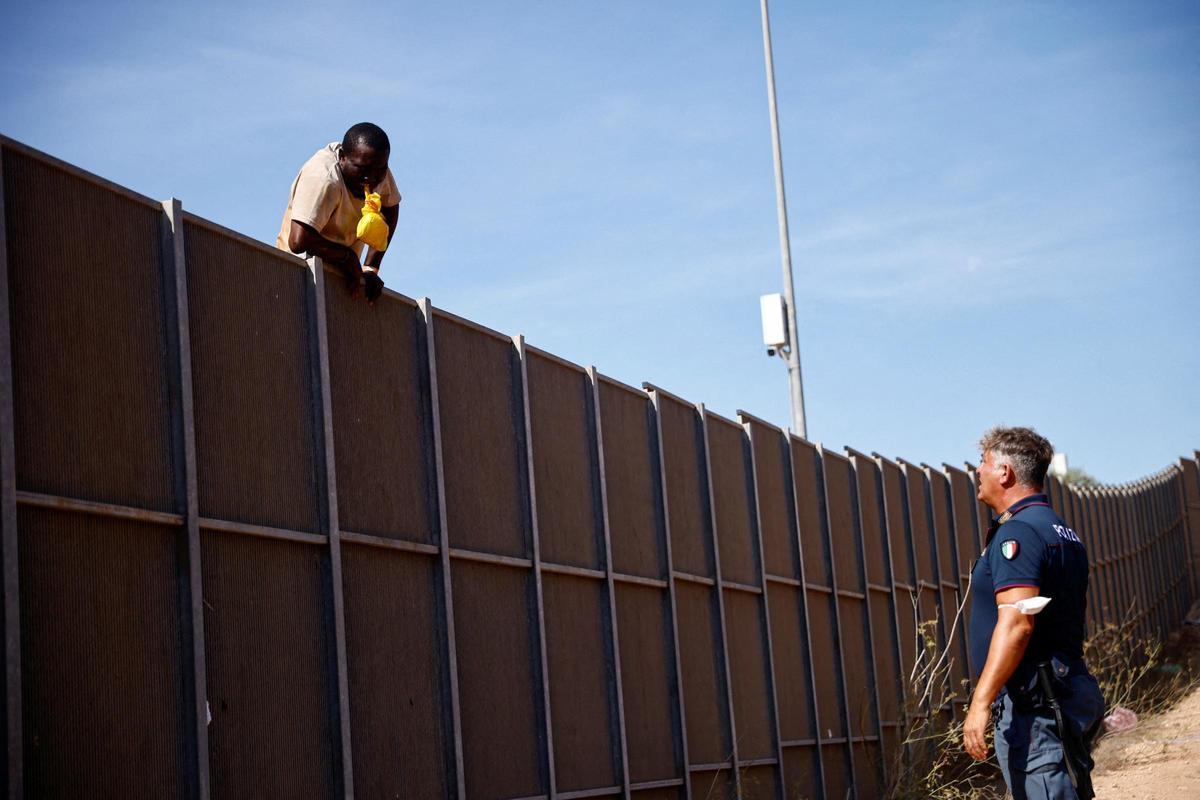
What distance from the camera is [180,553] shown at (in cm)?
520

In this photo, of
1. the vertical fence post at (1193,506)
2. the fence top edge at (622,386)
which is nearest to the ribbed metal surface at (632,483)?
the fence top edge at (622,386)

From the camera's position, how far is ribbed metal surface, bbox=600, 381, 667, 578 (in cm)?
885

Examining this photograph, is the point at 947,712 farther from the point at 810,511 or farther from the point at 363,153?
the point at 363,153

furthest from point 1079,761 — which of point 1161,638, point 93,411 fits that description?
point 1161,638

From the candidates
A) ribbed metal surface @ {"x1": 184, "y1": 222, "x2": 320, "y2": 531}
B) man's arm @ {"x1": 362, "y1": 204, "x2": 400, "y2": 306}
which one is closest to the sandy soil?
man's arm @ {"x1": 362, "y1": 204, "x2": 400, "y2": 306}

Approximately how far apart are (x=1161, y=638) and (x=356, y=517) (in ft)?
67.1

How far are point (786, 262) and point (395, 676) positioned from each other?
1565cm

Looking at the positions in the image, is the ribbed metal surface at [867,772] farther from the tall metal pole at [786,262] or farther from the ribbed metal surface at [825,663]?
the tall metal pole at [786,262]

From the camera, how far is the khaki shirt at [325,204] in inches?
257

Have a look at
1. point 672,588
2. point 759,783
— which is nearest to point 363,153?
point 672,588

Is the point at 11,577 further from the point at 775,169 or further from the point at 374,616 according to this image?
the point at 775,169

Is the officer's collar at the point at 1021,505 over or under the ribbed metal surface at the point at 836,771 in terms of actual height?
over

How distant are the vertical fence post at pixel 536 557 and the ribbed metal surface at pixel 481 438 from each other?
0.03 meters

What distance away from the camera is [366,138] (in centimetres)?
682
